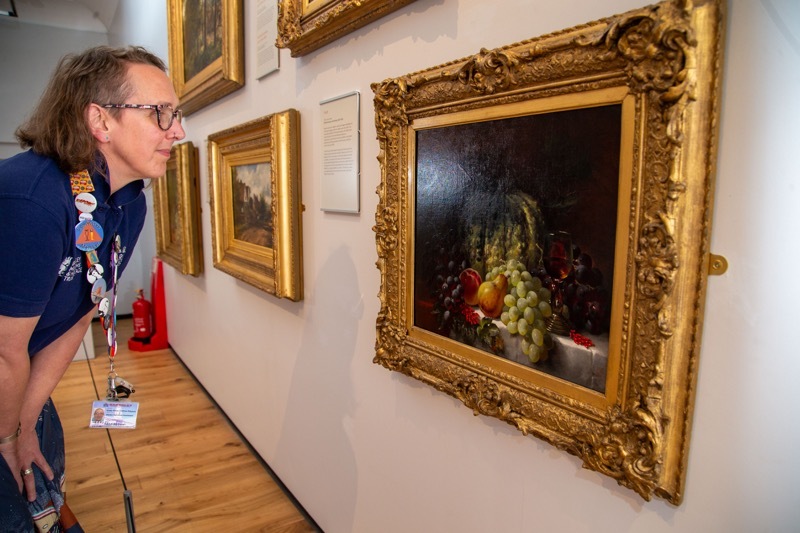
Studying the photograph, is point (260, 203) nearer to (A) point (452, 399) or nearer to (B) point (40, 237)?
(B) point (40, 237)

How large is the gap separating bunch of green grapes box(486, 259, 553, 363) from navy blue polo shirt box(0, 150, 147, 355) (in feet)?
4.05

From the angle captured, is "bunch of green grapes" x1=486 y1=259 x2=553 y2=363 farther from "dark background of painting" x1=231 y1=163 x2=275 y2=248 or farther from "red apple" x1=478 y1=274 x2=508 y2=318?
"dark background of painting" x1=231 y1=163 x2=275 y2=248

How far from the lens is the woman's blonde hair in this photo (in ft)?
4.73

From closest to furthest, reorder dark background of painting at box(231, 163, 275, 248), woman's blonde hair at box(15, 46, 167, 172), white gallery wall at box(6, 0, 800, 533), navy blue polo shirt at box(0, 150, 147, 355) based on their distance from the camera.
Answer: white gallery wall at box(6, 0, 800, 533), navy blue polo shirt at box(0, 150, 147, 355), woman's blonde hair at box(15, 46, 167, 172), dark background of painting at box(231, 163, 275, 248)

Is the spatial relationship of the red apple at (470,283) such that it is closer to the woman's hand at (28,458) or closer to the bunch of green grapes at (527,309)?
the bunch of green grapes at (527,309)

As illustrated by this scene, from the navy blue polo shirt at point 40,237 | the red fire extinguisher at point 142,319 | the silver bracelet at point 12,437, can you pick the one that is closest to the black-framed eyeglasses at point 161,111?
the navy blue polo shirt at point 40,237

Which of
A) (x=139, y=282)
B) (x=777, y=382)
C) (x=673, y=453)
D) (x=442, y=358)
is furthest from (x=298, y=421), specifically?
(x=139, y=282)

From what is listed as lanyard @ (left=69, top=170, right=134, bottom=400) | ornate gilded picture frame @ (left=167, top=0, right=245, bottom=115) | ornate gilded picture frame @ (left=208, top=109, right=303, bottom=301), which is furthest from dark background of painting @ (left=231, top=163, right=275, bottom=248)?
lanyard @ (left=69, top=170, right=134, bottom=400)

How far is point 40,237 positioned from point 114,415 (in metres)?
0.98

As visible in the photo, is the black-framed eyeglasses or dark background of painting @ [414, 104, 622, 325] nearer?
dark background of painting @ [414, 104, 622, 325]

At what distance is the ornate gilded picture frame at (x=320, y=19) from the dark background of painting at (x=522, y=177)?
1.80 feet

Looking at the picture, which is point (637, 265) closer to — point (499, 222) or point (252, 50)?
point (499, 222)

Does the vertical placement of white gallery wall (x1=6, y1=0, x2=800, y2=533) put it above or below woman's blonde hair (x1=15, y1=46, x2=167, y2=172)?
below

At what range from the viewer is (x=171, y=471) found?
315cm
